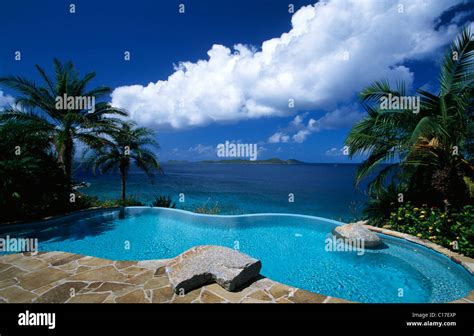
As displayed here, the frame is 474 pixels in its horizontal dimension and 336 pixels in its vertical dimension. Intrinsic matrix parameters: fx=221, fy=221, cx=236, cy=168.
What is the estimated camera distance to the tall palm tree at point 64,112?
8.58 metres

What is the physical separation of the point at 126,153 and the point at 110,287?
341 inches

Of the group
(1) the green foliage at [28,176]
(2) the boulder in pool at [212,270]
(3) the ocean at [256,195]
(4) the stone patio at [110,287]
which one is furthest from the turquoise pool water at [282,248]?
(3) the ocean at [256,195]

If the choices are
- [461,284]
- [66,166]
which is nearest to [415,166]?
[461,284]

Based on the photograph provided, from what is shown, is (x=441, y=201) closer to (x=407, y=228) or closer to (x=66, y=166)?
(x=407, y=228)

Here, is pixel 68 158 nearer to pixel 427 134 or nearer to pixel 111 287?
pixel 111 287

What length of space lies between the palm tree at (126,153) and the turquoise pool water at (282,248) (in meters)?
2.68

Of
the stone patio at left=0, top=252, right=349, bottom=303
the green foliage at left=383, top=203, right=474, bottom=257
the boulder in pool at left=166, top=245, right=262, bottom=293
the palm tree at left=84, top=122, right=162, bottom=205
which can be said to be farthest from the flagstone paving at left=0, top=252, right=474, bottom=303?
the palm tree at left=84, top=122, right=162, bottom=205

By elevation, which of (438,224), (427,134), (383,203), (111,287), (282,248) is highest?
(427,134)

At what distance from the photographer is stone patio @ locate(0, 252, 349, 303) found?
11.1 feet

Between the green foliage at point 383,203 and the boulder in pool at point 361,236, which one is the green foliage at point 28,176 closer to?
the boulder in pool at point 361,236

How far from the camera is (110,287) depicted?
370 cm

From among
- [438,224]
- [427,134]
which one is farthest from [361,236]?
[427,134]

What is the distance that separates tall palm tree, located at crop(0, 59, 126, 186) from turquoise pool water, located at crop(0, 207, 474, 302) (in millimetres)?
3138
